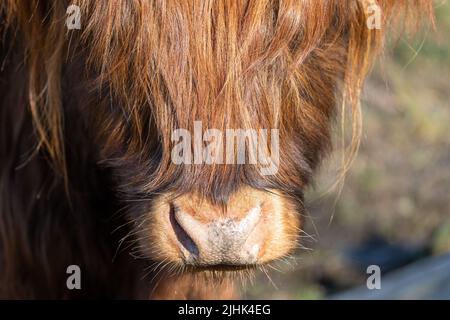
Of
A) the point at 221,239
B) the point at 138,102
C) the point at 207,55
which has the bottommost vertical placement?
the point at 221,239

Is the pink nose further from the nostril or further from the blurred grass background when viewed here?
the blurred grass background

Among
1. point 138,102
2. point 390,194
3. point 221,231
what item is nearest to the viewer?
point 221,231

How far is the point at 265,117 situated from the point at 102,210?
2.75 ft

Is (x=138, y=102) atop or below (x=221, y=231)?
atop

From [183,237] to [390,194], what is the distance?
8.56 ft

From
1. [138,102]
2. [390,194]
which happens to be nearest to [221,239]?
[138,102]

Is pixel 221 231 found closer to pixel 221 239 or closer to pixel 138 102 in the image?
pixel 221 239

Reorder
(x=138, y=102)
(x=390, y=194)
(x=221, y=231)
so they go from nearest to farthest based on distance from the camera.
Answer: (x=221, y=231), (x=138, y=102), (x=390, y=194)

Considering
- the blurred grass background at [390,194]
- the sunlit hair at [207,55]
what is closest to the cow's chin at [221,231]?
the sunlit hair at [207,55]

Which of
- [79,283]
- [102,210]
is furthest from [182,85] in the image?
[79,283]

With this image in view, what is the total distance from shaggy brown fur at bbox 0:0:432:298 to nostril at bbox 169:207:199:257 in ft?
0.23

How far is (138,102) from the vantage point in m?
2.29

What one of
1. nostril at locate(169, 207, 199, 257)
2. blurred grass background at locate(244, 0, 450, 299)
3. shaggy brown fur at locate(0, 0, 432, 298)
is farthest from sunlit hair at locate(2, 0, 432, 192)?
blurred grass background at locate(244, 0, 450, 299)
